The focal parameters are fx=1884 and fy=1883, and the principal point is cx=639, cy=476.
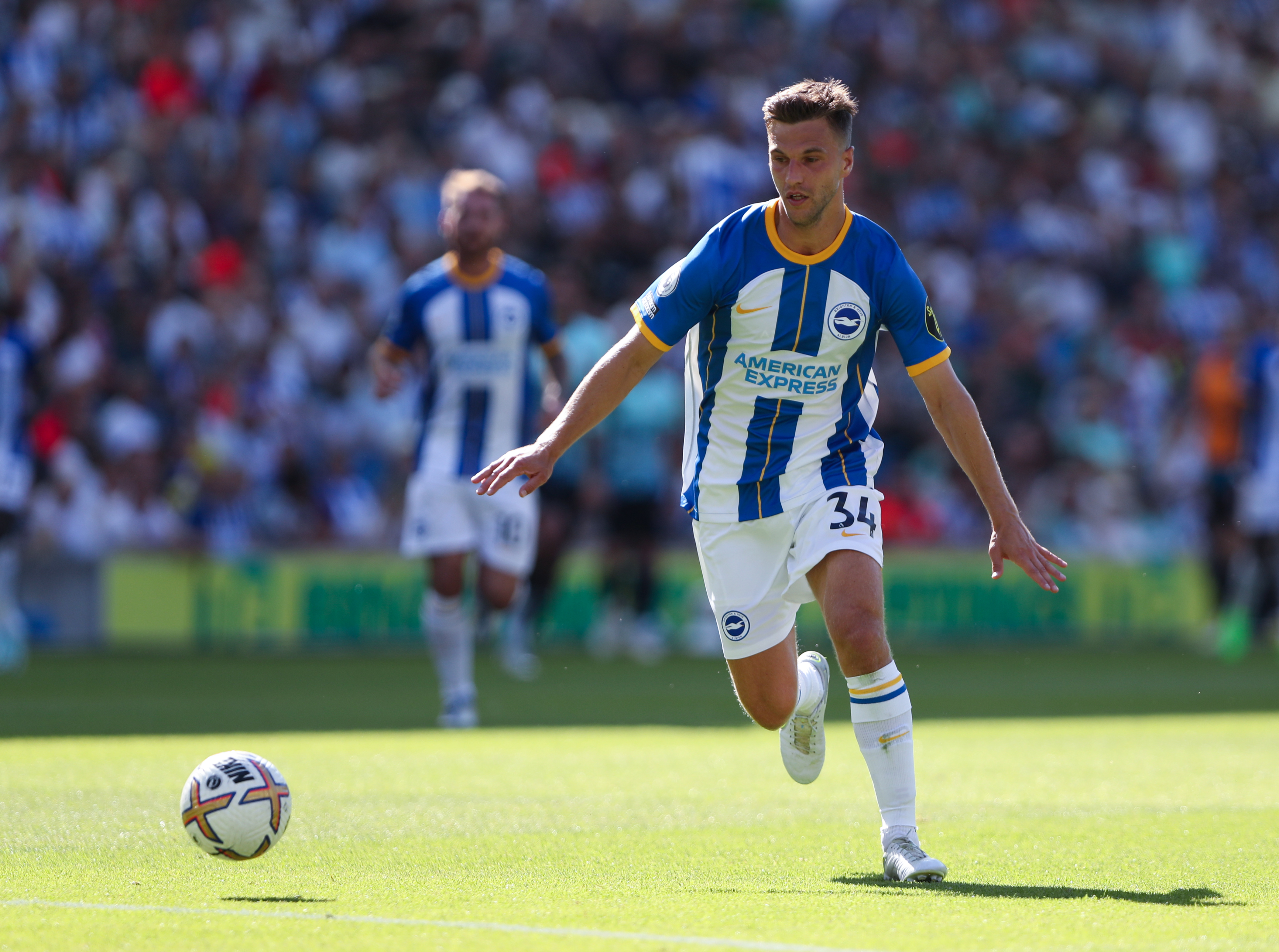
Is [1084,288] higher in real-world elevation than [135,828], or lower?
higher

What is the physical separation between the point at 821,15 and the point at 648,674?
1209 centimetres

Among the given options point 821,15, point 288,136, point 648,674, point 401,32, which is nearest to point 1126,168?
point 821,15

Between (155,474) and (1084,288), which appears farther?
(1084,288)

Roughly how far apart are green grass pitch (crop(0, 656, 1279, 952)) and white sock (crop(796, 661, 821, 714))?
43 cm

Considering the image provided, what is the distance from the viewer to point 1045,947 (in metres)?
4.27

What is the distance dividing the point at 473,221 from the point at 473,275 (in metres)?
0.41

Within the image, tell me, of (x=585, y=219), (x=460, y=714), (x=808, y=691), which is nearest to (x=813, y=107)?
(x=808, y=691)

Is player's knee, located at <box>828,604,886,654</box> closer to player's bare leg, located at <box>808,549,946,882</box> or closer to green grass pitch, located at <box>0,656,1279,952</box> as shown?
player's bare leg, located at <box>808,549,946,882</box>

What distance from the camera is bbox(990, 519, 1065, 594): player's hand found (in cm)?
553

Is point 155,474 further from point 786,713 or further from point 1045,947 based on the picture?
point 1045,947

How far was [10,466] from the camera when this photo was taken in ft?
44.5

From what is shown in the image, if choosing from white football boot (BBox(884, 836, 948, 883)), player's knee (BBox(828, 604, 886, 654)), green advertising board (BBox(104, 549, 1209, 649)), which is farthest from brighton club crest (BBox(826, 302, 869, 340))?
green advertising board (BBox(104, 549, 1209, 649))

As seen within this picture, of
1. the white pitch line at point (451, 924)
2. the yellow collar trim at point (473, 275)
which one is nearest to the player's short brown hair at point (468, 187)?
the yellow collar trim at point (473, 275)

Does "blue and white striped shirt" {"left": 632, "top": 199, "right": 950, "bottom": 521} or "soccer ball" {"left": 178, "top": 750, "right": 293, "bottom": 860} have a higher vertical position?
"blue and white striped shirt" {"left": 632, "top": 199, "right": 950, "bottom": 521}
